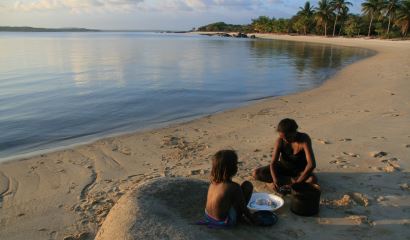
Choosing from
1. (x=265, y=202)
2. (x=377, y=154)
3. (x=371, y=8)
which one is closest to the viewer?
(x=265, y=202)

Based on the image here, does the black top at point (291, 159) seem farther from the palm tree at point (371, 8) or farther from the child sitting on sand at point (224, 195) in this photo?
the palm tree at point (371, 8)

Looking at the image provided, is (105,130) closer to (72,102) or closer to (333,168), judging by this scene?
(72,102)

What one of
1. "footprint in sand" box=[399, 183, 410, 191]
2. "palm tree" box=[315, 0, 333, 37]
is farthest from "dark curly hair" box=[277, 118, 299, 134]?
"palm tree" box=[315, 0, 333, 37]

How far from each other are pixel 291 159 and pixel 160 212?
7.89 ft

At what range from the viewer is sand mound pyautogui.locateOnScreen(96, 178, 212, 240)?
4.01 meters

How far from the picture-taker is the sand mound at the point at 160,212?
13.1ft

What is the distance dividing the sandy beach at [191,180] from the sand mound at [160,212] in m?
0.01

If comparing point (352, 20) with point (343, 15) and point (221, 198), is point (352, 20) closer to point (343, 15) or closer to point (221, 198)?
point (343, 15)

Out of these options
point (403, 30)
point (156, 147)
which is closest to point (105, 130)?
point (156, 147)

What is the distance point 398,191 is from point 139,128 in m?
7.25

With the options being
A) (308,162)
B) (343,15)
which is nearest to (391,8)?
(343,15)

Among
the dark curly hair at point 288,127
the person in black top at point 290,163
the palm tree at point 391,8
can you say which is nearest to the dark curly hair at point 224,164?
the dark curly hair at point 288,127

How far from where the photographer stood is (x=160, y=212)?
173 inches

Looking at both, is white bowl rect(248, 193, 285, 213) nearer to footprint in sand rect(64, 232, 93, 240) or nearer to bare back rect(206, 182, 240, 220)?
bare back rect(206, 182, 240, 220)
